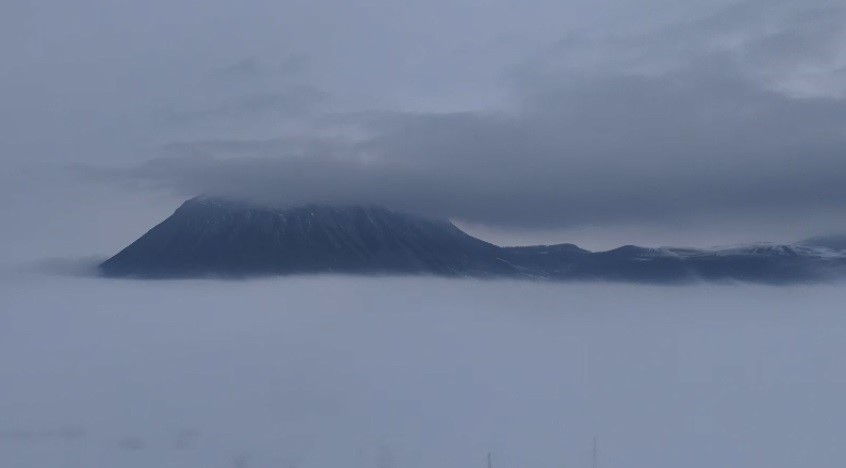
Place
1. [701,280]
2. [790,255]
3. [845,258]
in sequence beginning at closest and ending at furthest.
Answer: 1. [845,258]
2. [790,255]
3. [701,280]

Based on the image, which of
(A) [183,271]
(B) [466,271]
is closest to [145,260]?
(A) [183,271]

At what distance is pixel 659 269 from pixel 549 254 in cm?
474

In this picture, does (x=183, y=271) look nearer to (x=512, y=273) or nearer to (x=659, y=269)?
(x=512, y=273)

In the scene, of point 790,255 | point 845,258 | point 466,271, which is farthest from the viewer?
point 466,271

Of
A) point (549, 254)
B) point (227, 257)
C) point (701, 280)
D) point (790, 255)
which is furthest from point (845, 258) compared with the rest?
point (227, 257)

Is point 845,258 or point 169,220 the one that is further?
point 169,220

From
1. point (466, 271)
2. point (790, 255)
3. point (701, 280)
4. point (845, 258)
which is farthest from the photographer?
point (466, 271)

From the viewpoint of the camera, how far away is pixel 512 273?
135 feet

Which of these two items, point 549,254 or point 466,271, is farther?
point 466,271

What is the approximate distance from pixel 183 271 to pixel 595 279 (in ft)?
54.8

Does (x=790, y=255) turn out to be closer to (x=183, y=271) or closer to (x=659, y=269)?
(x=659, y=269)

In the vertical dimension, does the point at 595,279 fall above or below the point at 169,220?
below

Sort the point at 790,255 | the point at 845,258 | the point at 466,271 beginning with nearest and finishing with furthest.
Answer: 1. the point at 845,258
2. the point at 790,255
3. the point at 466,271

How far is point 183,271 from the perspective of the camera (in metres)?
37.0
